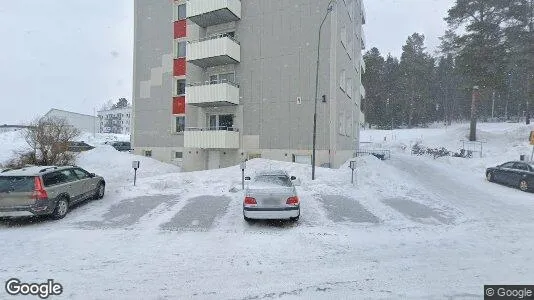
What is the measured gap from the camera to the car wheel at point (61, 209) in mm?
10016

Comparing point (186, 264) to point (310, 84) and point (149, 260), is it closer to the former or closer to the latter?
point (149, 260)

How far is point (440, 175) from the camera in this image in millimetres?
20641

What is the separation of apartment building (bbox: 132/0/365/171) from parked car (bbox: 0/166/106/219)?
1017cm

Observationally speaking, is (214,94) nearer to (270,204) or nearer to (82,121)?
(270,204)

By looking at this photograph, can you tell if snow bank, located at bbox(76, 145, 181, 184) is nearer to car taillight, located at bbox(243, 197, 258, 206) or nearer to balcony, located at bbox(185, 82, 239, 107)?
balcony, located at bbox(185, 82, 239, 107)

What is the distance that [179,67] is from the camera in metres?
Answer: 23.3

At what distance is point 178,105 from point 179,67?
9.31 feet

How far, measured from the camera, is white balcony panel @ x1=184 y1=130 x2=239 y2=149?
65.8 ft

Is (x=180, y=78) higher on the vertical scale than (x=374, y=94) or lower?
lower

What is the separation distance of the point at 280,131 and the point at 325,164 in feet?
11.7

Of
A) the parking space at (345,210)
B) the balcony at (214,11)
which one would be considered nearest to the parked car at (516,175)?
the parking space at (345,210)

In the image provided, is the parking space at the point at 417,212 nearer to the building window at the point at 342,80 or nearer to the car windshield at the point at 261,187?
the car windshield at the point at 261,187

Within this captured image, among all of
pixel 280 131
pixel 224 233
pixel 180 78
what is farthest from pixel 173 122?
pixel 224 233

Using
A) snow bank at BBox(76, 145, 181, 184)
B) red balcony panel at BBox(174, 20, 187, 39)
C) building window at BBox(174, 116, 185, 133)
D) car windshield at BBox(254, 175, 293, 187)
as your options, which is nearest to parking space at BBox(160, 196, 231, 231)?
car windshield at BBox(254, 175, 293, 187)
